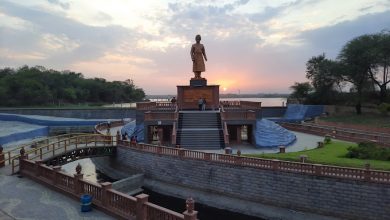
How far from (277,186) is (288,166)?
4.42ft

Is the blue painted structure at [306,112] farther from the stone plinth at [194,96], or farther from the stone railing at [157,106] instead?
the stone railing at [157,106]

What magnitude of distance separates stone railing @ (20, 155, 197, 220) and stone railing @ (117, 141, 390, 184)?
29.2 feet

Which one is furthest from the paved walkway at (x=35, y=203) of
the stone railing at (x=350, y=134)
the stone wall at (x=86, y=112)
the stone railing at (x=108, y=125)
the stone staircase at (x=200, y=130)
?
the stone wall at (x=86, y=112)

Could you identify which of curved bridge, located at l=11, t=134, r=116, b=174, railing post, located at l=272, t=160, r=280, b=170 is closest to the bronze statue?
curved bridge, located at l=11, t=134, r=116, b=174

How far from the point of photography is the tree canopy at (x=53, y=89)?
256 ft

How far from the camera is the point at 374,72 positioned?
47.4 meters

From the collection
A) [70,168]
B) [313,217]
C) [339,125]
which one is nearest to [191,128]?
[70,168]

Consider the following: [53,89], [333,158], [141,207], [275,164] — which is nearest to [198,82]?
[275,164]

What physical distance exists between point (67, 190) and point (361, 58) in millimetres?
43063

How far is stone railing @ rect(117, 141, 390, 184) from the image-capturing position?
54.4ft

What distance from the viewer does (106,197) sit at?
43.0ft

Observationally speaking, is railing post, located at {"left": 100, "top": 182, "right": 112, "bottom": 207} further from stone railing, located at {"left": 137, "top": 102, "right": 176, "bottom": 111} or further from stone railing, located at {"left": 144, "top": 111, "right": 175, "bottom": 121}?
stone railing, located at {"left": 137, "top": 102, "right": 176, "bottom": 111}

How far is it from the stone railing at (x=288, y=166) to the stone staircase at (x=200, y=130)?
11.3 feet

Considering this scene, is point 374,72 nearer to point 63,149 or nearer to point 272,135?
point 272,135
